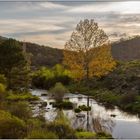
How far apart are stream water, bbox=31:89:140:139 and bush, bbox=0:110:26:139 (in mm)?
5534

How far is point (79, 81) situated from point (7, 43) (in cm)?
695

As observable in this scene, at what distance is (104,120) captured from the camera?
24359mm

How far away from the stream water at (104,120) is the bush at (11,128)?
5.53 m

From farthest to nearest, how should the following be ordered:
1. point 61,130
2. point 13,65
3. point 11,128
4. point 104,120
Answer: point 13,65, point 104,120, point 61,130, point 11,128

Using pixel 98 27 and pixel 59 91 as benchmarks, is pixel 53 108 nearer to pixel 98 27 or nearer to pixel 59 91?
pixel 59 91

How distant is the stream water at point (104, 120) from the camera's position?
2066 cm

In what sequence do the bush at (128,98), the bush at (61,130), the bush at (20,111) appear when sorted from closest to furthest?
1. the bush at (61,130)
2. the bush at (20,111)
3. the bush at (128,98)

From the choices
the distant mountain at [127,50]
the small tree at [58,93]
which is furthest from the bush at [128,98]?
the distant mountain at [127,50]

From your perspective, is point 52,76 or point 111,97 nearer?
point 52,76

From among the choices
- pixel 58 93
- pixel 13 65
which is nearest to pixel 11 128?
pixel 58 93

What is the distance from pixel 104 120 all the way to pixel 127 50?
56.9m

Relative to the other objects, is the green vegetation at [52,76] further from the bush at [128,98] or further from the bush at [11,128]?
the bush at [11,128]

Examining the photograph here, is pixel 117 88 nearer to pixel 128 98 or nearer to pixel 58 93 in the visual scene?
pixel 128 98

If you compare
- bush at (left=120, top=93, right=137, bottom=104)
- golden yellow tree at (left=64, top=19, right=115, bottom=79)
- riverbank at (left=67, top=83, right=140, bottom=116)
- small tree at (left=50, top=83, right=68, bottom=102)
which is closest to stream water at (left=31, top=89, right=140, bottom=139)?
small tree at (left=50, top=83, right=68, bottom=102)
